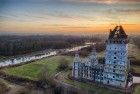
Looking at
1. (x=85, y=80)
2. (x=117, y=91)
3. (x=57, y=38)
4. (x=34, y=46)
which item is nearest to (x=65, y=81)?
(x=85, y=80)

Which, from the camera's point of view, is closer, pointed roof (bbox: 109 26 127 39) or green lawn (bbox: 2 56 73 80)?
pointed roof (bbox: 109 26 127 39)

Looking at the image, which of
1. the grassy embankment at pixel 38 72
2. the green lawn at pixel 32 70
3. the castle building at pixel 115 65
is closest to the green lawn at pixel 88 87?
the grassy embankment at pixel 38 72

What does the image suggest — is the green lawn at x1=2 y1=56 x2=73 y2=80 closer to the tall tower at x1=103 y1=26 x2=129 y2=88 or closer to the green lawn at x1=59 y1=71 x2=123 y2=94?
the green lawn at x1=59 y1=71 x2=123 y2=94

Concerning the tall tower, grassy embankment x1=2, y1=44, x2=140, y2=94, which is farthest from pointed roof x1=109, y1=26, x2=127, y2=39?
grassy embankment x1=2, y1=44, x2=140, y2=94

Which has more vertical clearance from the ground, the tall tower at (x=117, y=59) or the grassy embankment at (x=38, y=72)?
the tall tower at (x=117, y=59)

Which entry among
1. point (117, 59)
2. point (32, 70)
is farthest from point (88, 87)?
point (32, 70)

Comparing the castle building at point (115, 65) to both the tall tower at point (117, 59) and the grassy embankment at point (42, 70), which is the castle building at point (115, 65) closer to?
the tall tower at point (117, 59)

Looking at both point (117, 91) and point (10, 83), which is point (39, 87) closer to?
point (10, 83)

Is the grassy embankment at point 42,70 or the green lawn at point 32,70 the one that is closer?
the grassy embankment at point 42,70
